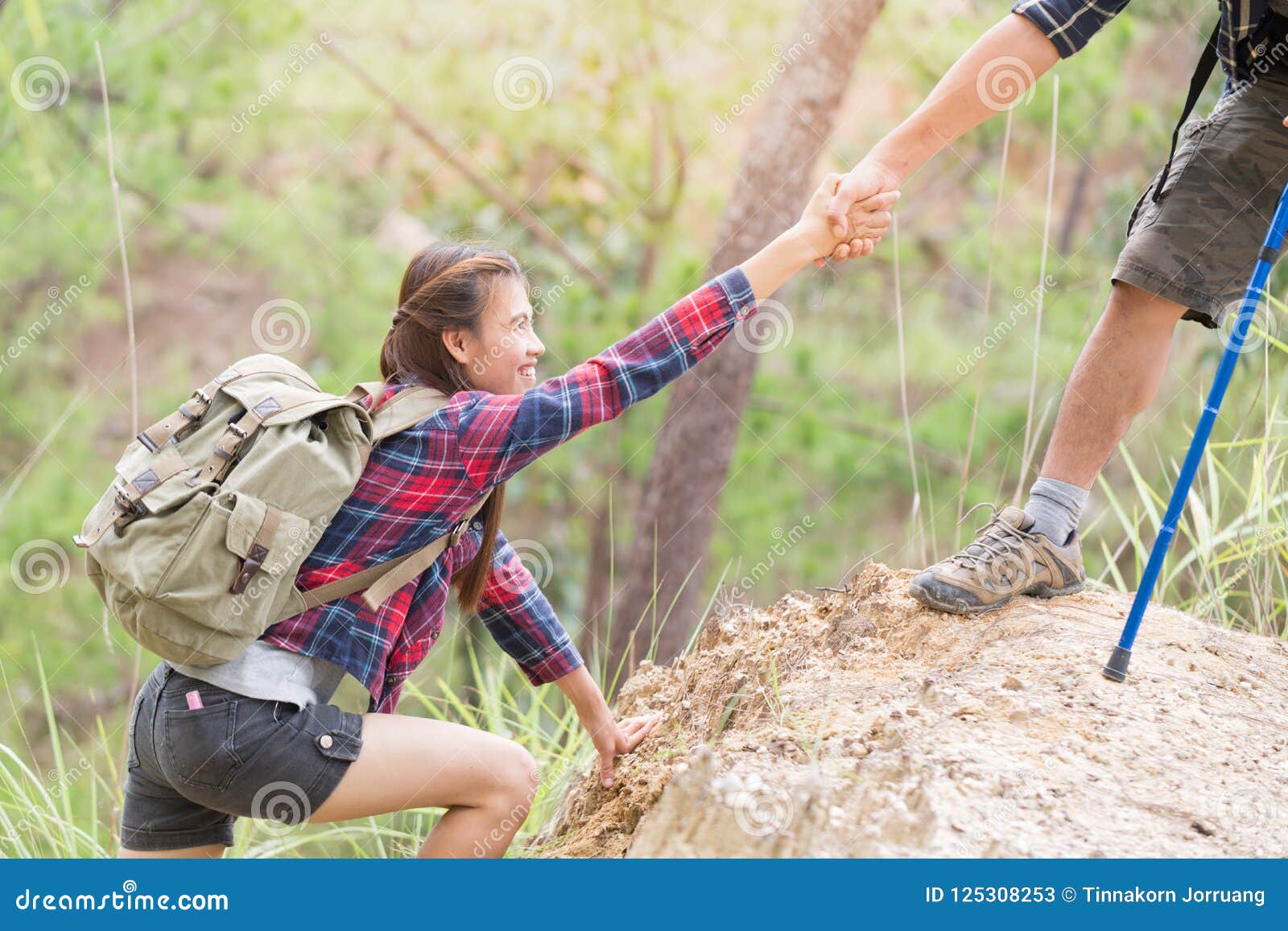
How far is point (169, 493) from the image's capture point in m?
1.60

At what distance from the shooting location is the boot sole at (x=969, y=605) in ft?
7.13

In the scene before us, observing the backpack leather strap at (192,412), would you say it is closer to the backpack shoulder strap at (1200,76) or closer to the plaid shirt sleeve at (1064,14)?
the plaid shirt sleeve at (1064,14)

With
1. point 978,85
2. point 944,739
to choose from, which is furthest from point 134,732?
point 978,85

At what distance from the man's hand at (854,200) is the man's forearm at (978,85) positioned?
0.02m

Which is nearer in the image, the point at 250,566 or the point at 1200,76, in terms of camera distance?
the point at 250,566

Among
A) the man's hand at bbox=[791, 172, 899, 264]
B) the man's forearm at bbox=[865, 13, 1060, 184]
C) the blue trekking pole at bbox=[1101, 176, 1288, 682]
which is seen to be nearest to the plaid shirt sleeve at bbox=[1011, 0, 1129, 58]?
the man's forearm at bbox=[865, 13, 1060, 184]

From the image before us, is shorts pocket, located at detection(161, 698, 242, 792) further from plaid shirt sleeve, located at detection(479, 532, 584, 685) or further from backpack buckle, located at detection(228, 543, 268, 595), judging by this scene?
plaid shirt sleeve, located at detection(479, 532, 584, 685)

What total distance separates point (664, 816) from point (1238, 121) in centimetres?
167

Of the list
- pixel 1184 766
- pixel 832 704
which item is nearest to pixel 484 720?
pixel 832 704

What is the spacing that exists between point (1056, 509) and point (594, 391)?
3.61 ft

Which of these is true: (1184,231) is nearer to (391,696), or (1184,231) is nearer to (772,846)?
(772,846)

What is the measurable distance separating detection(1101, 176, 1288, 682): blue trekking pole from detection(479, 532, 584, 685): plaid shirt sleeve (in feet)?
3.05

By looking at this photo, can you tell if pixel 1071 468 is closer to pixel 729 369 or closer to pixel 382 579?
pixel 382 579

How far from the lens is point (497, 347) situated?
1874 mm
